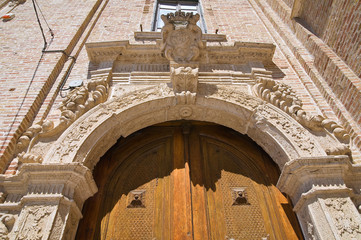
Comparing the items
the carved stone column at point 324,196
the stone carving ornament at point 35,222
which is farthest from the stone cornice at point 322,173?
the stone carving ornament at point 35,222

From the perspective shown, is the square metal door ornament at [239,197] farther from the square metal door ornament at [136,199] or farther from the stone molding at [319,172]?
the square metal door ornament at [136,199]

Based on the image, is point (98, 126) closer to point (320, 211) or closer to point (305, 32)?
point (320, 211)

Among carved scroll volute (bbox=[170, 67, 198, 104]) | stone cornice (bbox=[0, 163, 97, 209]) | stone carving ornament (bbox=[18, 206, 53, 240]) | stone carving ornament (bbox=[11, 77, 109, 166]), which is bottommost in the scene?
stone carving ornament (bbox=[18, 206, 53, 240])

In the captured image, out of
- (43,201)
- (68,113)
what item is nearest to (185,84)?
(68,113)

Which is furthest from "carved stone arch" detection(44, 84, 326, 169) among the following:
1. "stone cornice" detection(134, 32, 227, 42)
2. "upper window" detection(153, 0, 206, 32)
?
"upper window" detection(153, 0, 206, 32)

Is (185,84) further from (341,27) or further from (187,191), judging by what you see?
(341,27)

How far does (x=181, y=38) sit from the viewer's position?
4461mm

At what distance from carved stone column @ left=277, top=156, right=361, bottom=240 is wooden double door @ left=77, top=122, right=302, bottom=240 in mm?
446

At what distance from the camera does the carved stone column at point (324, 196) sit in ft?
8.58

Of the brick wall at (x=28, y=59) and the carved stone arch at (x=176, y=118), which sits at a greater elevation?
the brick wall at (x=28, y=59)

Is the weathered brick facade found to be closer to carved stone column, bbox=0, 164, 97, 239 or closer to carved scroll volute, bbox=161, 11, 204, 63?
carved stone column, bbox=0, 164, 97, 239

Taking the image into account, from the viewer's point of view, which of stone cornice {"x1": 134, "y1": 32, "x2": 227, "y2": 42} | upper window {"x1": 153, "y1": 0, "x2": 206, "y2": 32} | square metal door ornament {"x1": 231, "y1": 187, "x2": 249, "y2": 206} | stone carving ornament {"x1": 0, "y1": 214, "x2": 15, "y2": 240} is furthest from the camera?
upper window {"x1": 153, "y1": 0, "x2": 206, "y2": 32}

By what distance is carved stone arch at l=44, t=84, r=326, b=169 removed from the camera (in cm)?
324

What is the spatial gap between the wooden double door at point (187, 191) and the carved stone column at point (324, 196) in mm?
446
